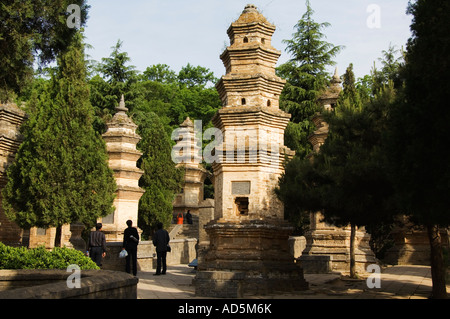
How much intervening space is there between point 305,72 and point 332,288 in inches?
989

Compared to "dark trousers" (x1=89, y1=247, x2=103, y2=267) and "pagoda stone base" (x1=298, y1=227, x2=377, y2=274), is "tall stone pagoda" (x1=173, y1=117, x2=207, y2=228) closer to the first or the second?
"pagoda stone base" (x1=298, y1=227, x2=377, y2=274)

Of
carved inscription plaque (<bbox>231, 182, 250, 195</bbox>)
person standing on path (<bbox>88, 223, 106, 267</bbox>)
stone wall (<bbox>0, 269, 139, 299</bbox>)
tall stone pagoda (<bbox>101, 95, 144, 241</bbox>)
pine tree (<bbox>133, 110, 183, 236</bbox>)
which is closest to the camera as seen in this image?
stone wall (<bbox>0, 269, 139, 299</bbox>)

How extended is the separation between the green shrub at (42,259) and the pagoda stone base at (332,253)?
972 centimetres

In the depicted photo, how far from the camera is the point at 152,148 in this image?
34250mm

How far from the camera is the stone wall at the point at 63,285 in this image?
6.36m

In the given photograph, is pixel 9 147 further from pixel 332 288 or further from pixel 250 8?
pixel 332 288

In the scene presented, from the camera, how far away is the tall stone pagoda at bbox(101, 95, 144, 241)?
2391 centimetres

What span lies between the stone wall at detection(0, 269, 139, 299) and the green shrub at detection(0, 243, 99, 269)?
1.01 meters

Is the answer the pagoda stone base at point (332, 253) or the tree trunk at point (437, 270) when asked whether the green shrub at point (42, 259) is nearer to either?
the tree trunk at point (437, 270)

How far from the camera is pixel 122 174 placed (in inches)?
973

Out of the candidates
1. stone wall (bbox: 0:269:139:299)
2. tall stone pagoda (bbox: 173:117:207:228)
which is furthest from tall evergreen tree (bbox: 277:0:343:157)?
stone wall (bbox: 0:269:139:299)

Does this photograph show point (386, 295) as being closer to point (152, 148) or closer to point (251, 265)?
point (251, 265)

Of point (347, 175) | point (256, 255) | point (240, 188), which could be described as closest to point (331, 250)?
point (256, 255)
